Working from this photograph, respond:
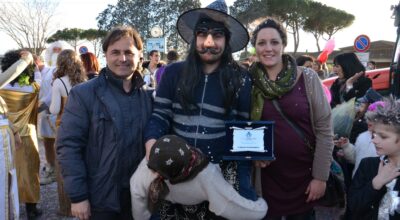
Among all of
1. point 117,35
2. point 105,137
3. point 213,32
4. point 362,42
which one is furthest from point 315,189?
point 362,42

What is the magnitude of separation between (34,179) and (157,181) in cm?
323

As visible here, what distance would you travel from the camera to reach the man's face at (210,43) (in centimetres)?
232

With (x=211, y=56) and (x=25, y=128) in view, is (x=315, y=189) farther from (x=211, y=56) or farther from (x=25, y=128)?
(x=25, y=128)

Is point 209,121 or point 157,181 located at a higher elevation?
point 209,121

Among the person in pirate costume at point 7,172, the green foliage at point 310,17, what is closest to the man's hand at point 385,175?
the person in pirate costume at point 7,172

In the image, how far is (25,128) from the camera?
15.4ft

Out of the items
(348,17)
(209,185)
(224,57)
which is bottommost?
(209,185)

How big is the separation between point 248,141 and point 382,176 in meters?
0.92

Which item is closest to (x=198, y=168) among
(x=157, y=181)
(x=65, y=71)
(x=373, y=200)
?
(x=157, y=181)

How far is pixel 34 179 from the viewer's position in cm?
472

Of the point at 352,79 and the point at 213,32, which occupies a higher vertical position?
the point at 213,32

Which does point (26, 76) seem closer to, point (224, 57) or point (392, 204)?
point (224, 57)

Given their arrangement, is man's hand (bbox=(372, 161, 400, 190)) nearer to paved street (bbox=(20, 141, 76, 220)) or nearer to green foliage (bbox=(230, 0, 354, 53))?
paved street (bbox=(20, 141, 76, 220))

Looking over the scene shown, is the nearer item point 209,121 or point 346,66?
point 209,121
